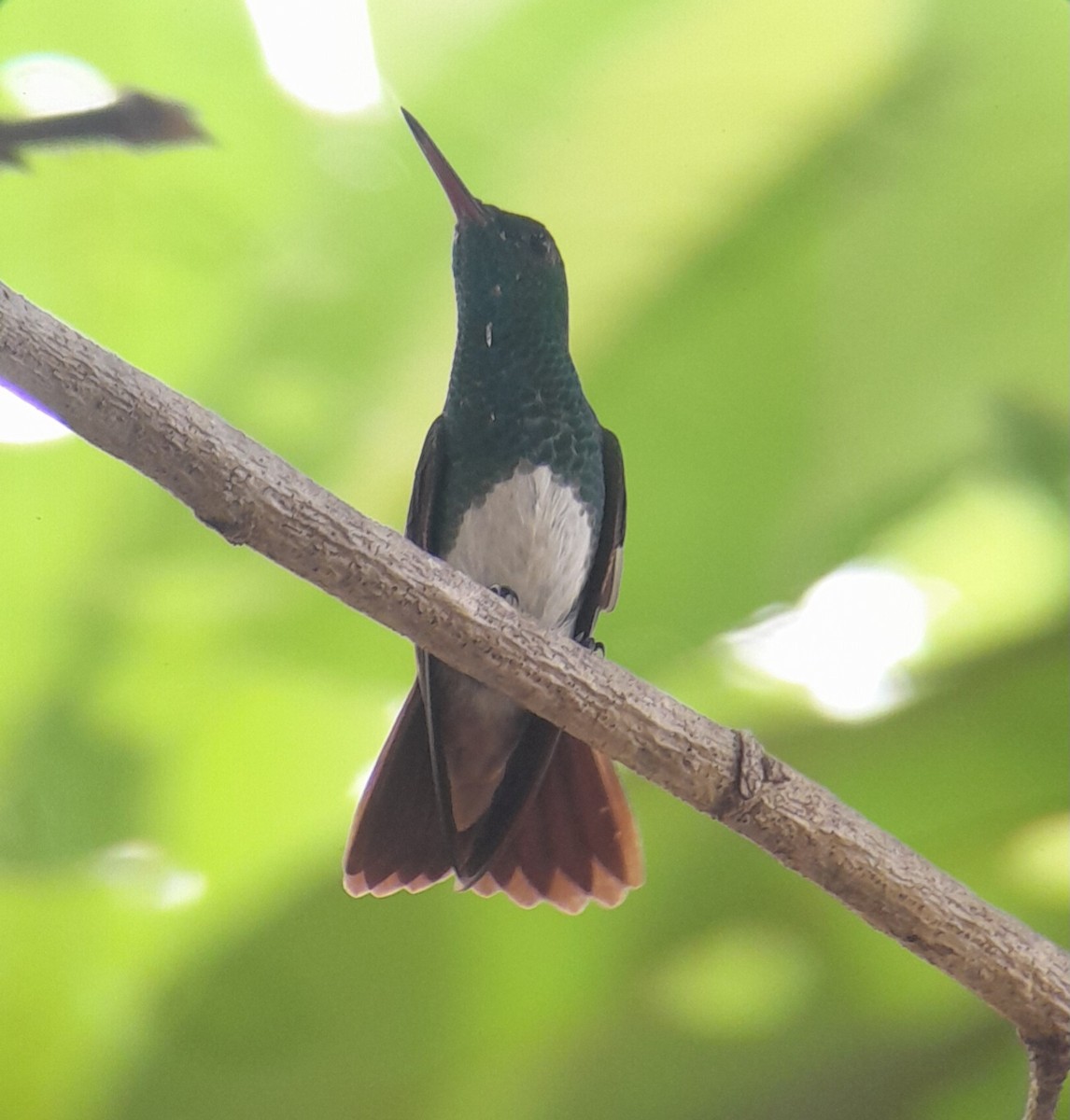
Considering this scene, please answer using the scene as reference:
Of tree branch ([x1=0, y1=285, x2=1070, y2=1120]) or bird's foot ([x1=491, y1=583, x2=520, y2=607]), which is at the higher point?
bird's foot ([x1=491, y1=583, x2=520, y2=607])

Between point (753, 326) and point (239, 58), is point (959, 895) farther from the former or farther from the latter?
point (239, 58)

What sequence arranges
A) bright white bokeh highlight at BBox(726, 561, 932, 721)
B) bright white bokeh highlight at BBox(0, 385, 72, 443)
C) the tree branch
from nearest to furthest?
the tree branch, bright white bokeh highlight at BBox(0, 385, 72, 443), bright white bokeh highlight at BBox(726, 561, 932, 721)

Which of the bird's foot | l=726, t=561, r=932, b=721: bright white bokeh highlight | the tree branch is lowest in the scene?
the tree branch

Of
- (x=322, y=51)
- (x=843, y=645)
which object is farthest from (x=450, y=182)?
(x=843, y=645)

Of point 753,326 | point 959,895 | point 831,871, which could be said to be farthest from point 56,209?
point 959,895

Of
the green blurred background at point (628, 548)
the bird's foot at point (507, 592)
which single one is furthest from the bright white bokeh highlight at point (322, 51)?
the bird's foot at point (507, 592)

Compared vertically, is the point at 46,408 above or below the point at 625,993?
above

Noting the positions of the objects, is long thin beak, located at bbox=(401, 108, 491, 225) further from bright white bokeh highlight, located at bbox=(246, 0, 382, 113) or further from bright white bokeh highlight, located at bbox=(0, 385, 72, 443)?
bright white bokeh highlight, located at bbox=(0, 385, 72, 443)

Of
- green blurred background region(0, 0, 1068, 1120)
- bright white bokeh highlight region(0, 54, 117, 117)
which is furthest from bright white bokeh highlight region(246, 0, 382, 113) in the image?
bright white bokeh highlight region(0, 54, 117, 117)
